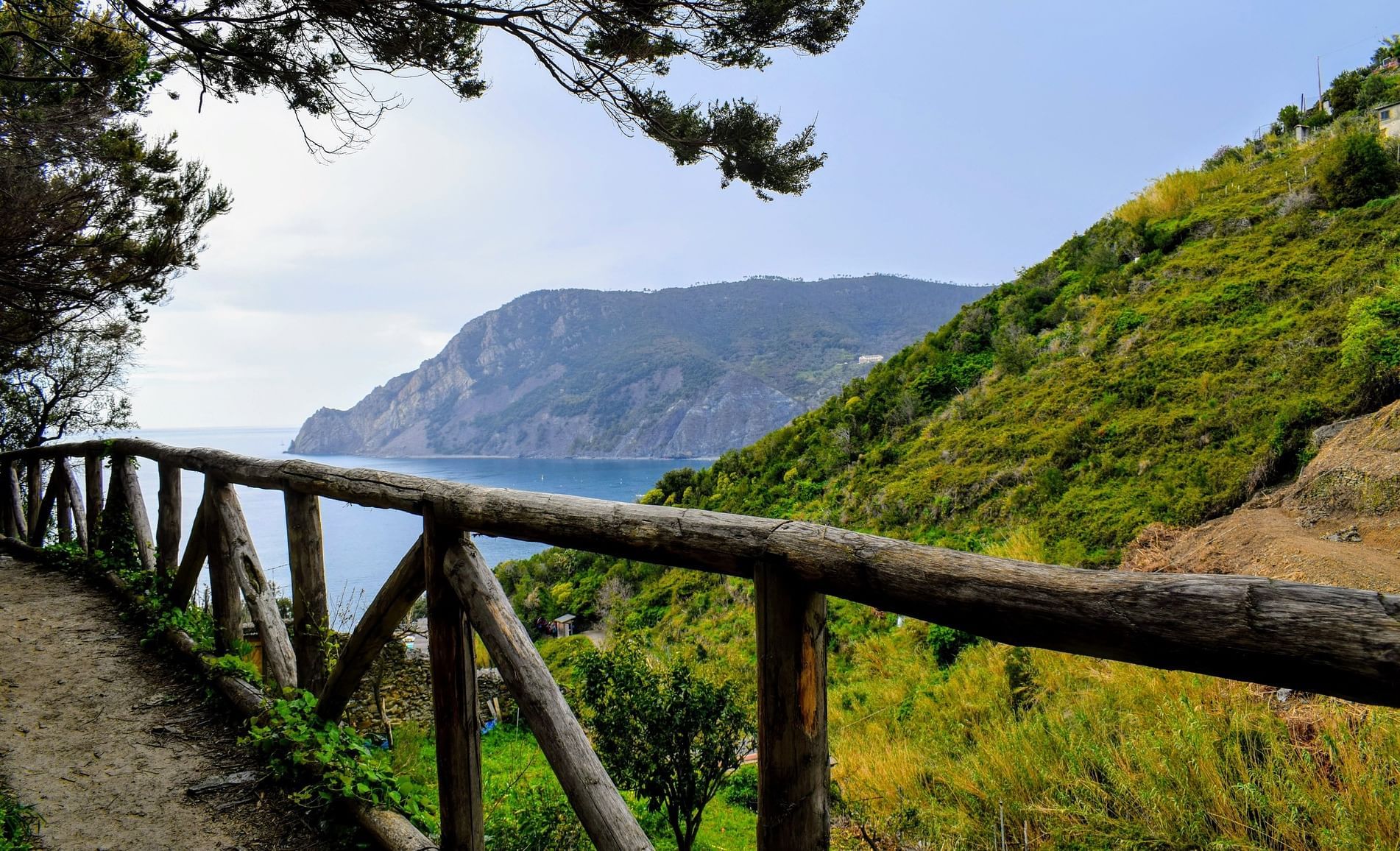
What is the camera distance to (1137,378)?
8.86 m

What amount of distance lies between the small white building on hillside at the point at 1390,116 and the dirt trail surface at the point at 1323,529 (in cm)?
998

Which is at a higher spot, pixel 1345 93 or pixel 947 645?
pixel 1345 93

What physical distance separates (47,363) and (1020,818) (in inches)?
827

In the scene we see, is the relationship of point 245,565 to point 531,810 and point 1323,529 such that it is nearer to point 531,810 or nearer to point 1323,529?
point 531,810

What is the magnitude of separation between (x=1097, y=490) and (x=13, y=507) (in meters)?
11.8

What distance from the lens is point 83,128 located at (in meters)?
7.47

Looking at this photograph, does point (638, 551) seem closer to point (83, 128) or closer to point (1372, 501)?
point (1372, 501)

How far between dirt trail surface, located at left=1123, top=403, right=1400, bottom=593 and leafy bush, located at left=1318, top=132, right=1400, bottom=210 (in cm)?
543

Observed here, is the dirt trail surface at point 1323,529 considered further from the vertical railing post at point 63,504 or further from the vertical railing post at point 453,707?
the vertical railing post at point 63,504

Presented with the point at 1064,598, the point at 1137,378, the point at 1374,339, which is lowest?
the point at 1064,598

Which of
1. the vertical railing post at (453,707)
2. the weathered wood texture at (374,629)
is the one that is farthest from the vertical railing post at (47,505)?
the vertical railing post at (453,707)

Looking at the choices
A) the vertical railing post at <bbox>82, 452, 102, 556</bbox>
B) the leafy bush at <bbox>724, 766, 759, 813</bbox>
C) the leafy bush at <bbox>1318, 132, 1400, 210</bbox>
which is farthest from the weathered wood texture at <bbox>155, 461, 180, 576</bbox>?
the leafy bush at <bbox>1318, 132, 1400, 210</bbox>

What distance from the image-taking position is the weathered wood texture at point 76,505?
650 centimetres

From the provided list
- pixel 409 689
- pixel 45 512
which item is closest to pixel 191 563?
pixel 45 512
